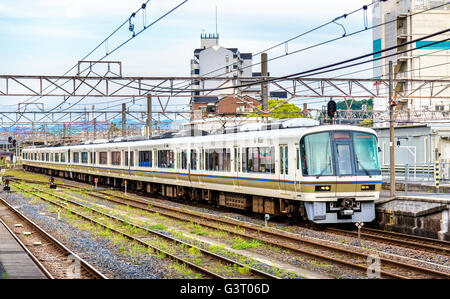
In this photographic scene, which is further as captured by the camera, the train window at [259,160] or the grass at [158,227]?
the train window at [259,160]

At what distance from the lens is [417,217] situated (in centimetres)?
1592

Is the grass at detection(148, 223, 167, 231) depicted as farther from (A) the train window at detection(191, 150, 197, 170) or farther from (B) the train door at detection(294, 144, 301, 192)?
(A) the train window at detection(191, 150, 197, 170)

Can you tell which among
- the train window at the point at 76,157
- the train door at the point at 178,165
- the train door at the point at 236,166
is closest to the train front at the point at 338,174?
the train door at the point at 236,166

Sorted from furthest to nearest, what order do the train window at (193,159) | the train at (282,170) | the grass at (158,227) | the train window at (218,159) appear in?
the train window at (193,159)
the train window at (218,159)
the grass at (158,227)
the train at (282,170)

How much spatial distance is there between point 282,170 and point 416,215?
156 inches

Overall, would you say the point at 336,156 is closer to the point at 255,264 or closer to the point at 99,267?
the point at 255,264

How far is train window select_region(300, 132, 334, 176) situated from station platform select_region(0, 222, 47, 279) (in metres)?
7.70

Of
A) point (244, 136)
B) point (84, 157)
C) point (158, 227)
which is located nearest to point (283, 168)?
point (244, 136)

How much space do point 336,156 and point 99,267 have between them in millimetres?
7524

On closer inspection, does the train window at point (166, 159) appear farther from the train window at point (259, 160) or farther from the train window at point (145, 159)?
the train window at point (259, 160)

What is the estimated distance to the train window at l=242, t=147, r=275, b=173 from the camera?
17797 mm

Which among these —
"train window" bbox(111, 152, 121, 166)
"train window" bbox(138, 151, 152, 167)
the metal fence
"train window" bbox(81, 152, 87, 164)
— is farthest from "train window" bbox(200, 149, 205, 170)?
"train window" bbox(81, 152, 87, 164)

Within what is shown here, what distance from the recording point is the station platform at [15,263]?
10698 mm

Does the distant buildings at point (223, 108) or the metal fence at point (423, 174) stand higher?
the distant buildings at point (223, 108)
